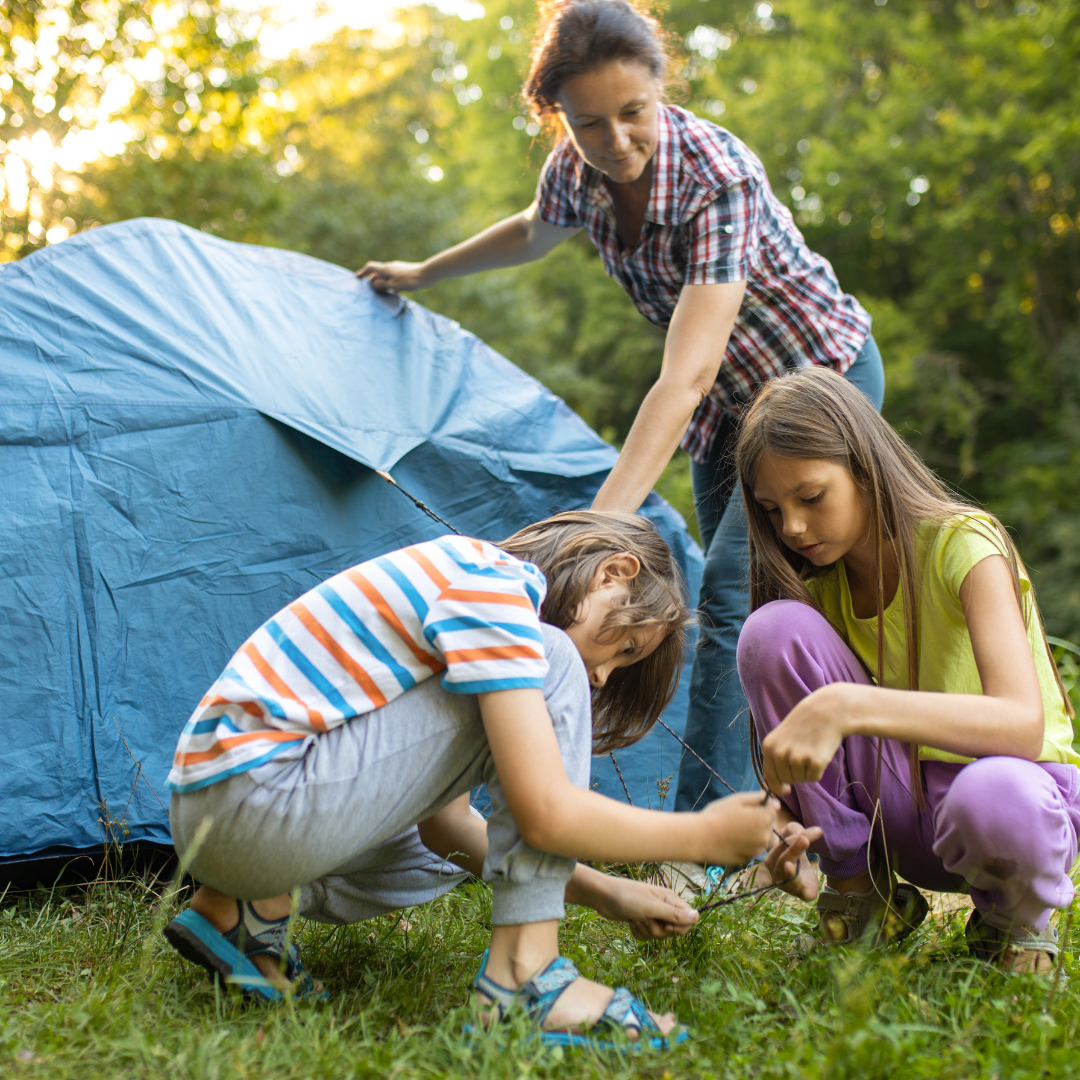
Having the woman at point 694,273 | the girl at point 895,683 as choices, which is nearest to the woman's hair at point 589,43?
the woman at point 694,273

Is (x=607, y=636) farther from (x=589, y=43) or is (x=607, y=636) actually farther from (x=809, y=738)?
(x=589, y=43)

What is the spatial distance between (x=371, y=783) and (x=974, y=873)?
76 cm

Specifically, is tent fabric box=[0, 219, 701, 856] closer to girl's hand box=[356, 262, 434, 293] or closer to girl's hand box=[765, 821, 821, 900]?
girl's hand box=[356, 262, 434, 293]

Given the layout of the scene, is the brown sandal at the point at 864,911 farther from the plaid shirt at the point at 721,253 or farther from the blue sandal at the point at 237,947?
the plaid shirt at the point at 721,253

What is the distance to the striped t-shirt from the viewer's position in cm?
110

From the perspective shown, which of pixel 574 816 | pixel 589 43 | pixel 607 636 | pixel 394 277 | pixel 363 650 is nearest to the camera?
pixel 574 816

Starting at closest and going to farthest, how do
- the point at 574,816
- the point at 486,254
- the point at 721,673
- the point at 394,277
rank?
the point at 574,816 < the point at 721,673 < the point at 486,254 < the point at 394,277

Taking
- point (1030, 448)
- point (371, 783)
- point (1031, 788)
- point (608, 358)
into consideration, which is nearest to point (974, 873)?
point (1031, 788)

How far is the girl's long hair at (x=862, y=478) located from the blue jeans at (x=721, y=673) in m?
0.31

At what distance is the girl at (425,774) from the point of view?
1.08m

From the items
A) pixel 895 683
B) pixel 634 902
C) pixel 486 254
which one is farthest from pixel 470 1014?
pixel 486 254

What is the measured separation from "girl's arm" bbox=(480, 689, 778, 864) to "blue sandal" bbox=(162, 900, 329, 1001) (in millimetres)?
371

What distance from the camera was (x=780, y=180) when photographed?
10414 millimetres

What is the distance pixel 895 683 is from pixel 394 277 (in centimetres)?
156
